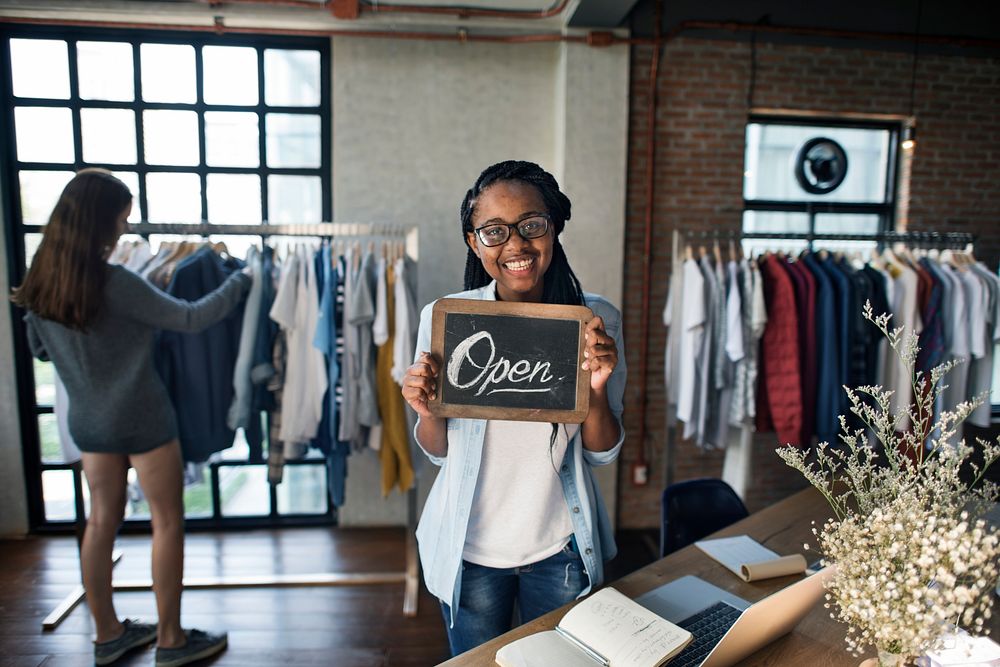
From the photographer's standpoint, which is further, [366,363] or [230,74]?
[230,74]

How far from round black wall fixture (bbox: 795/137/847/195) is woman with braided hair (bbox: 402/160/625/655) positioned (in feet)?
9.47

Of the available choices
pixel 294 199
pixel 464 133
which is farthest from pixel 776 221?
pixel 294 199

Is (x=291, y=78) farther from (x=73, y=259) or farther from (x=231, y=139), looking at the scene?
(x=73, y=259)

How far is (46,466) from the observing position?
12.0 feet

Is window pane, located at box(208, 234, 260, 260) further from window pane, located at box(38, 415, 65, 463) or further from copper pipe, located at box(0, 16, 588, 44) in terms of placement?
copper pipe, located at box(0, 16, 588, 44)

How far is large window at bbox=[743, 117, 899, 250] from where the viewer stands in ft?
12.3

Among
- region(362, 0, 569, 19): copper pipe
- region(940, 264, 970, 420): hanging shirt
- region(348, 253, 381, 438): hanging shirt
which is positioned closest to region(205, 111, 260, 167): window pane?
region(362, 0, 569, 19): copper pipe

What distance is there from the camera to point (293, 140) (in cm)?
360

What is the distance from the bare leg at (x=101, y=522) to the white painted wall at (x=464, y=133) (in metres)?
1.51

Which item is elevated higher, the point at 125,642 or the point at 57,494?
the point at 57,494

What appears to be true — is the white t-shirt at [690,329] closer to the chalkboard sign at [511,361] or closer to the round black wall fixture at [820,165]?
the round black wall fixture at [820,165]

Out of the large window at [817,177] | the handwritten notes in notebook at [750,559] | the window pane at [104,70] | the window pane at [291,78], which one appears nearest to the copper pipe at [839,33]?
the large window at [817,177]

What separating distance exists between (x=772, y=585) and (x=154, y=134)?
3.75 metres

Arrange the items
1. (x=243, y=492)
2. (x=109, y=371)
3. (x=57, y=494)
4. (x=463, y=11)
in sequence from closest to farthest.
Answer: (x=109, y=371) → (x=463, y=11) → (x=57, y=494) → (x=243, y=492)
